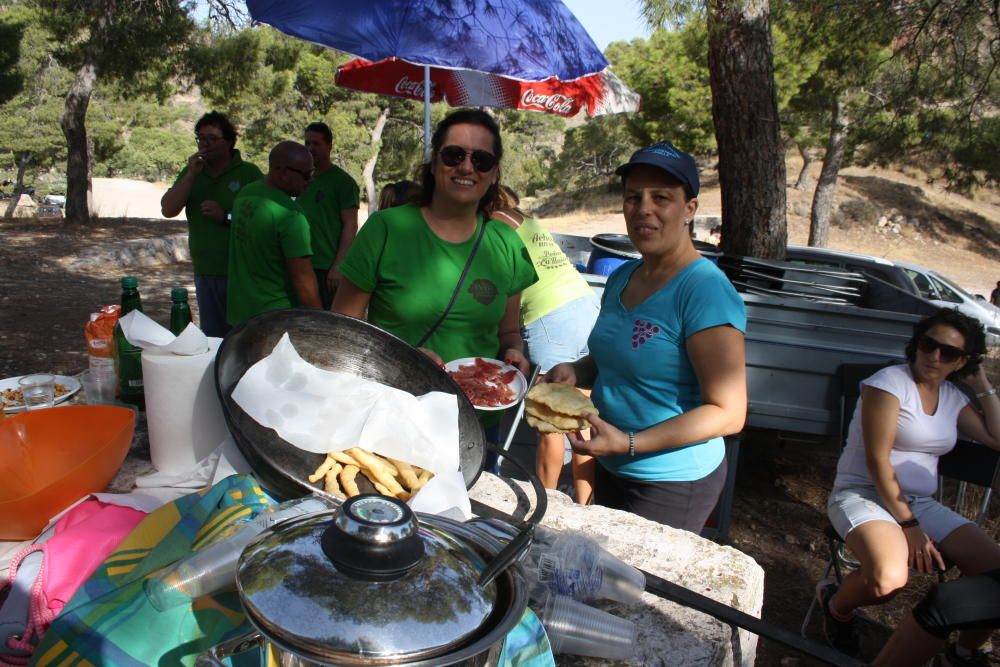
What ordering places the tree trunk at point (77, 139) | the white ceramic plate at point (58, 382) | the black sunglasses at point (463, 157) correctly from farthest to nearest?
the tree trunk at point (77, 139), the black sunglasses at point (463, 157), the white ceramic plate at point (58, 382)

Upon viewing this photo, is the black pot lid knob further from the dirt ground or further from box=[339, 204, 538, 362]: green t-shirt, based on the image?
the dirt ground

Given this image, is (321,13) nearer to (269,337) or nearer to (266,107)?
(269,337)

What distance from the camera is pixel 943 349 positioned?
9.60ft

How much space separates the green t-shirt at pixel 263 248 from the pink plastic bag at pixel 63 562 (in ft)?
6.72

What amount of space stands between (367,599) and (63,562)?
2.87ft

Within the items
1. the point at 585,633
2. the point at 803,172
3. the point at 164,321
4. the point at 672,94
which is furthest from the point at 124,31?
the point at 803,172

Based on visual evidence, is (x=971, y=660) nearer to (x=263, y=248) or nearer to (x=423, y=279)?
(x=423, y=279)

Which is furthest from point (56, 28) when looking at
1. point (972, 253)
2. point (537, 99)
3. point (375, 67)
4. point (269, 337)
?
point (972, 253)

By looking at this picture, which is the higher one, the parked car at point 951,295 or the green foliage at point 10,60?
the green foliage at point 10,60

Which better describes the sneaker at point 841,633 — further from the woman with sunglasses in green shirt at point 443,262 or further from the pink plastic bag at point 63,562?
the pink plastic bag at point 63,562

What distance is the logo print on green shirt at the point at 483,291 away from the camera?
2.32 m

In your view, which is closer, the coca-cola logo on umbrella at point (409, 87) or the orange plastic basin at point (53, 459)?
the orange plastic basin at point (53, 459)

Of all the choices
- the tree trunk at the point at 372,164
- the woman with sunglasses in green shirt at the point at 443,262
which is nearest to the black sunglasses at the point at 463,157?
the woman with sunglasses in green shirt at the point at 443,262

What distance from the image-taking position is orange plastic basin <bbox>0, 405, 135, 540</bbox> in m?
1.37
